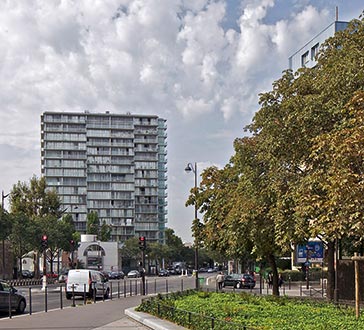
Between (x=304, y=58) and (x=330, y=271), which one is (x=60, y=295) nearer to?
(x=330, y=271)

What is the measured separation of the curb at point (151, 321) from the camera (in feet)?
52.7

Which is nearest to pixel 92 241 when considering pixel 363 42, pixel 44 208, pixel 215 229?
pixel 44 208

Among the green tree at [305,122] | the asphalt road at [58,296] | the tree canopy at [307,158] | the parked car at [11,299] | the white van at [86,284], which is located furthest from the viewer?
the white van at [86,284]

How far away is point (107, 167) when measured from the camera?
536ft

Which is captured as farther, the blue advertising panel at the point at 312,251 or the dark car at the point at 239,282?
the dark car at the point at 239,282

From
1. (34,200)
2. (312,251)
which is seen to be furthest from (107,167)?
(312,251)

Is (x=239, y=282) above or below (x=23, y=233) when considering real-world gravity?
below

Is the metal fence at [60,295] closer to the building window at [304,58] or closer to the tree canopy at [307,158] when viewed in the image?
the tree canopy at [307,158]

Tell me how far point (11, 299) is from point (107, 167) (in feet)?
455

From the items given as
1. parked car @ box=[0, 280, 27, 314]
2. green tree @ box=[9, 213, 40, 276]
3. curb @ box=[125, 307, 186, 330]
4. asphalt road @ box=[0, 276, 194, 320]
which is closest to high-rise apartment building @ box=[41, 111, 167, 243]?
green tree @ box=[9, 213, 40, 276]

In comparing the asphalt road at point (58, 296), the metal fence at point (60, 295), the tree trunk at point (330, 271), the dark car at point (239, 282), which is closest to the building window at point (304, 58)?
the dark car at point (239, 282)

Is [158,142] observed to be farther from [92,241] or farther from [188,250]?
[92,241]

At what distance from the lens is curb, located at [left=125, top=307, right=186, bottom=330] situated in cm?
1608

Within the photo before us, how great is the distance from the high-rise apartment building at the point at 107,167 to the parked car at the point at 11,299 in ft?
441
